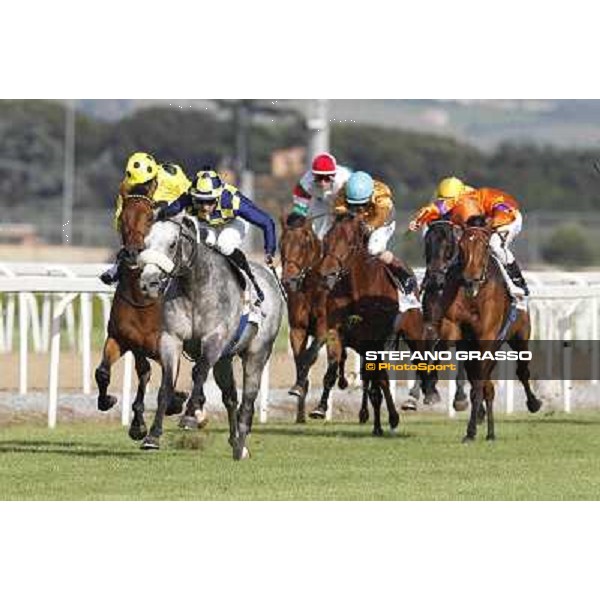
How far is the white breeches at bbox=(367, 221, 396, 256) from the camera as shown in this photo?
501 inches

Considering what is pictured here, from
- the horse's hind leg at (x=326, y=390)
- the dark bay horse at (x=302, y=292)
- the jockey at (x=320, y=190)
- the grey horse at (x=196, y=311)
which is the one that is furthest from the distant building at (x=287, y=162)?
the grey horse at (x=196, y=311)

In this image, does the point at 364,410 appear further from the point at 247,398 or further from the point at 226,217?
the point at 226,217

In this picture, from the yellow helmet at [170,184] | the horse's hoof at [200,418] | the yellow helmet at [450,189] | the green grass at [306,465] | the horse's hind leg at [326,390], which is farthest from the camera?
the yellow helmet at [450,189]

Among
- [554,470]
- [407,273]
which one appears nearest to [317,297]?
[407,273]

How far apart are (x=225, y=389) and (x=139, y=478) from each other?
1721 mm

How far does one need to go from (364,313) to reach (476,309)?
66 cm

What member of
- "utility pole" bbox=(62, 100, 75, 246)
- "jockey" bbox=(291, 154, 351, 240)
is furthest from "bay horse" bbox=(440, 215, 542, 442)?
"utility pole" bbox=(62, 100, 75, 246)

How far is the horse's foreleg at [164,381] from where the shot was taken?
10758 millimetres

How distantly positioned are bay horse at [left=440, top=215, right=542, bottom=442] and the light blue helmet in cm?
61

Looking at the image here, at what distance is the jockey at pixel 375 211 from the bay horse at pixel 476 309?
0.38m

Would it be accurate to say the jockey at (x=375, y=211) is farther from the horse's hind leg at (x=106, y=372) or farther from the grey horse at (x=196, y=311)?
the horse's hind leg at (x=106, y=372)

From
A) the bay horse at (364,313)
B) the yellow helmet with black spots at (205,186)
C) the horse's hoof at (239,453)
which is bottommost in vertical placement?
the horse's hoof at (239,453)

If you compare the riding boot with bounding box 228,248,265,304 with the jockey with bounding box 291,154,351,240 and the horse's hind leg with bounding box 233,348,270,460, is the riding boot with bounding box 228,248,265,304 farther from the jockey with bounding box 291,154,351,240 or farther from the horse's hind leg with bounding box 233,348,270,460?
the jockey with bounding box 291,154,351,240

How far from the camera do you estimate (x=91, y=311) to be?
1516 centimetres
